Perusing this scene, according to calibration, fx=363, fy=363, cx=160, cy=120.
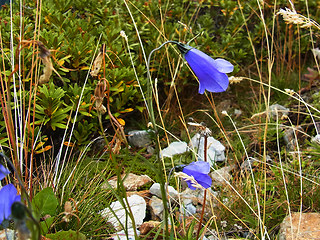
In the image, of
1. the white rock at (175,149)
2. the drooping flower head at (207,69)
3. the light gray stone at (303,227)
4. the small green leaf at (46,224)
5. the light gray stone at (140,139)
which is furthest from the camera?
the light gray stone at (140,139)

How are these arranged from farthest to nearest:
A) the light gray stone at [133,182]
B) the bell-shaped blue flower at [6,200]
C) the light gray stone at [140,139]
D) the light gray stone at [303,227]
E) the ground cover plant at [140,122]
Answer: the light gray stone at [140,139] → the light gray stone at [133,182] → the light gray stone at [303,227] → the ground cover plant at [140,122] → the bell-shaped blue flower at [6,200]

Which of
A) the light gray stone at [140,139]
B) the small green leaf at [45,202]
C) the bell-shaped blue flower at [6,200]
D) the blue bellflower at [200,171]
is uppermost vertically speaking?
the bell-shaped blue flower at [6,200]

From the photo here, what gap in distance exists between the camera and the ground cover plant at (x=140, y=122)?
1276mm

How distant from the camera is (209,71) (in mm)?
1178

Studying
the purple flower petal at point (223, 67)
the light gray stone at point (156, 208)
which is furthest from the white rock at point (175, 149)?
the purple flower petal at point (223, 67)

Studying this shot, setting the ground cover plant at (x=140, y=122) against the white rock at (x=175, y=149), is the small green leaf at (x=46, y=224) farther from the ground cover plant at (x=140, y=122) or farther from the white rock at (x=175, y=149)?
the white rock at (x=175, y=149)

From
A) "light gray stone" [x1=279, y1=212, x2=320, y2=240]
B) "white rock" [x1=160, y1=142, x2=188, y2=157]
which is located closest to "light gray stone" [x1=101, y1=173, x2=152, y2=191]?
"white rock" [x1=160, y1=142, x2=188, y2=157]

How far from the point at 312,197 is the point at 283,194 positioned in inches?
6.0

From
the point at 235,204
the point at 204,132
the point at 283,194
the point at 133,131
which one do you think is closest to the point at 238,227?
the point at 235,204

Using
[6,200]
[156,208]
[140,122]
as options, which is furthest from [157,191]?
[6,200]

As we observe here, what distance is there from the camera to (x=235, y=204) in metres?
2.05

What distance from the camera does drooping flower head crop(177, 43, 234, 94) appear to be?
1.15 meters

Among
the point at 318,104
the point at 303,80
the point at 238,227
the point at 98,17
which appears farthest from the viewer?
the point at 303,80

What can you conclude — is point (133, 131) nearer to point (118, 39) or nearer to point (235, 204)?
point (118, 39)
